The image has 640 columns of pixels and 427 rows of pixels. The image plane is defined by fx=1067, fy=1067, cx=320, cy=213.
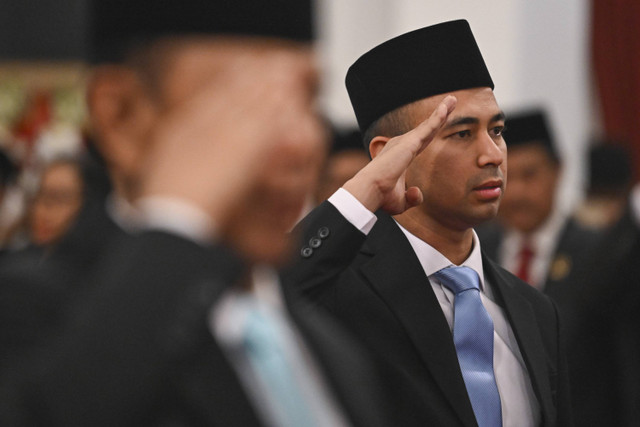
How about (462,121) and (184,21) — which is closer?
(184,21)

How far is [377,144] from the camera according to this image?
260cm

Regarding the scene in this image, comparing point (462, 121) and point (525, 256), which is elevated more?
point (462, 121)

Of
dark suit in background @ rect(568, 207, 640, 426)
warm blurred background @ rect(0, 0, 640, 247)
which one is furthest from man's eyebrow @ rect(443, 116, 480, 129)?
warm blurred background @ rect(0, 0, 640, 247)

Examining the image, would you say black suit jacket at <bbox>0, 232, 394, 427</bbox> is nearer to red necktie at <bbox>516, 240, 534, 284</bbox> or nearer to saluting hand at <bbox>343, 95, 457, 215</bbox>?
saluting hand at <bbox>343, 95, 457, 215</bbox>

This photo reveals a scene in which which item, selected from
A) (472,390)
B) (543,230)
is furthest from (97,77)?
(543,230)

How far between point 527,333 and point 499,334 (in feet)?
0.20

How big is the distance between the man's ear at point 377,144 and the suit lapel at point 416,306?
0.24 metres

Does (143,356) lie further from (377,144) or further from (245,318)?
(377,144)

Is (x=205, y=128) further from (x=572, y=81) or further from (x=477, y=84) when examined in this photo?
(x=572, y=81)

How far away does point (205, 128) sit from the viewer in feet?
3.65

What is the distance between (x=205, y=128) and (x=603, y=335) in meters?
2.83

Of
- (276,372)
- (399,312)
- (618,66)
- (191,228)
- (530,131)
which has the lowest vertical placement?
(618,66)

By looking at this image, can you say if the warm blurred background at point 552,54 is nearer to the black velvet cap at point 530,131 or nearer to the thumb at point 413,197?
the black velvet cap at point 530,131

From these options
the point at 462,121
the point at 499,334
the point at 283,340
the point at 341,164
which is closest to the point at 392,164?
the point at 462,121
